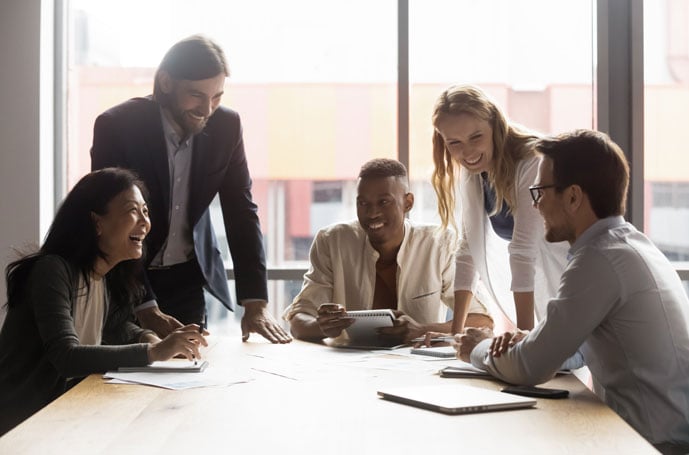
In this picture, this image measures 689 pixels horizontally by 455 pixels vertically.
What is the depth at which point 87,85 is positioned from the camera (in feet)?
14.5

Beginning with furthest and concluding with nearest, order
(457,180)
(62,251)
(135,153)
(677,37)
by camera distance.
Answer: (677,37)
(457,180)
(135,153)
(62,251)

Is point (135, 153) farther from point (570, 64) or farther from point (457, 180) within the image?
point (570, 64)

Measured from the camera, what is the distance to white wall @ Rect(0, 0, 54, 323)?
4199 millimetres

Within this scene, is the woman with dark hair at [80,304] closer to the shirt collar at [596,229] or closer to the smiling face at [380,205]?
the smiling face at [380,205]

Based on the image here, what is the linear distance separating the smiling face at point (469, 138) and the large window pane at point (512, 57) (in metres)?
1.37

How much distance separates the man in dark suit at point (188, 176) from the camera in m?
3.01

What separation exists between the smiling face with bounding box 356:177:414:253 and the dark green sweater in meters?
1.11

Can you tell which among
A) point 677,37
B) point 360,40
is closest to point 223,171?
point 360,40

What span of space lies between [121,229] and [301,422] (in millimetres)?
1131

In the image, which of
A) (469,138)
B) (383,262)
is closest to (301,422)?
(469,138)

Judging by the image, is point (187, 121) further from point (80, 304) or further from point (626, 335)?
point (626, 335)

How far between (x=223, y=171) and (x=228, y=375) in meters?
1.12

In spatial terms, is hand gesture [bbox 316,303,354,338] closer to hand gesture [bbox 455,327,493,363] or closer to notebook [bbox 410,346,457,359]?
notebook [bbox 410,346,457,359]

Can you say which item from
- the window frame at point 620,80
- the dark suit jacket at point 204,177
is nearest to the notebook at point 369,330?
the dark suit jacket at point 204,177
